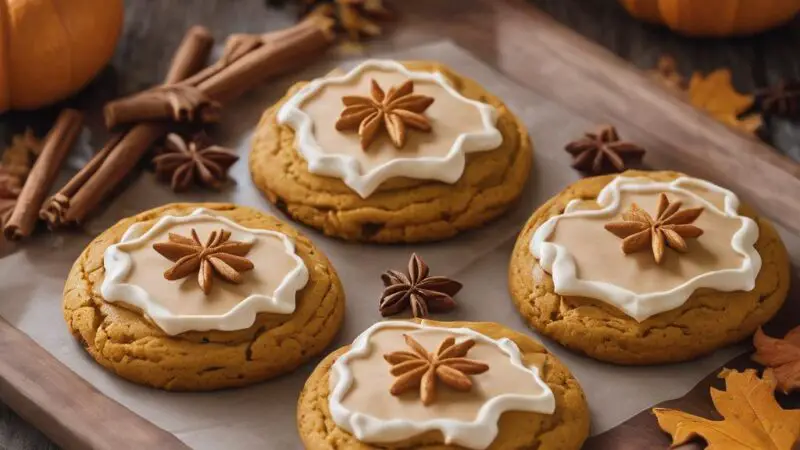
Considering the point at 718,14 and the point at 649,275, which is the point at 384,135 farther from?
the point at 718,14

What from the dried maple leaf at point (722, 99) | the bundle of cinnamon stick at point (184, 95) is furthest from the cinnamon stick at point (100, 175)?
the dried maple leaf at point (722, 99)

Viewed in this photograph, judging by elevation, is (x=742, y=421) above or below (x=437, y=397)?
below

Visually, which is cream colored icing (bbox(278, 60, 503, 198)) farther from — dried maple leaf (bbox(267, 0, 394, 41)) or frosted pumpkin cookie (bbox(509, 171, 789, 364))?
dried maple leaf (bbox(267, 0, 394, 41))

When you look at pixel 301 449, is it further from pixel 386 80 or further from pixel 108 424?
pixel 386 80

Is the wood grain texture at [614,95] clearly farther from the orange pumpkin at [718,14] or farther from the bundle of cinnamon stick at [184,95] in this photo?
the bundle of cinnamon stick at [184,95]

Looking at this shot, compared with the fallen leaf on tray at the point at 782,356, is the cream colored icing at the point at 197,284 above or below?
above

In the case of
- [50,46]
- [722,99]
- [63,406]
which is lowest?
[722,99]

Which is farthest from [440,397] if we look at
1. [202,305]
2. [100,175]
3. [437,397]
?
[100,175]

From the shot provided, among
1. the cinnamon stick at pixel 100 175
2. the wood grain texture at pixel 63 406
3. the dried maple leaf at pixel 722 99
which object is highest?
the cinnamon stick at pixel 100 175
